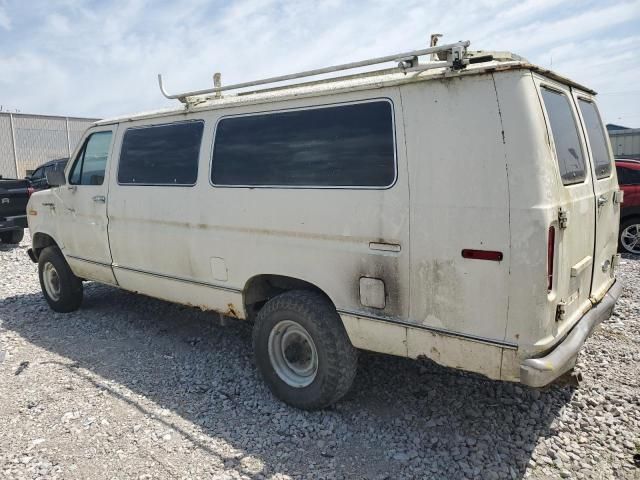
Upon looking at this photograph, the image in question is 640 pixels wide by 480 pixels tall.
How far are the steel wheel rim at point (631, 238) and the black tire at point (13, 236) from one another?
11846 millimetres

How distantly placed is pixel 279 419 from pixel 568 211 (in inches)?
92.3

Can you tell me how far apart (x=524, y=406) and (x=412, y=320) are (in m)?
1.32

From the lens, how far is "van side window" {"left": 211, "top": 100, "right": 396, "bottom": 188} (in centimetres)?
308

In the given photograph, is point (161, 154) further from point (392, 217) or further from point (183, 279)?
point (392, 217)

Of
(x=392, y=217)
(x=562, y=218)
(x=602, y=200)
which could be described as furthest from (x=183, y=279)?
(x=602, y=200)

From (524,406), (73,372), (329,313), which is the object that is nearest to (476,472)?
(524,406)

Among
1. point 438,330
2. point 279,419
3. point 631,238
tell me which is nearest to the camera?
point 438,330

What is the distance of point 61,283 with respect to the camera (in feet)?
19.1

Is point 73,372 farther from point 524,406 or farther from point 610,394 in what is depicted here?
point 610,394

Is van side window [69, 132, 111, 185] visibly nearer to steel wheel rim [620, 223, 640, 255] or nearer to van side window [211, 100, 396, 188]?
van side window [211, 100, 396, 188]

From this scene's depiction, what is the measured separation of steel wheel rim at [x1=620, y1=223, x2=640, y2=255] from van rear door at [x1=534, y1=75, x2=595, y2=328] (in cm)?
Answer: 631

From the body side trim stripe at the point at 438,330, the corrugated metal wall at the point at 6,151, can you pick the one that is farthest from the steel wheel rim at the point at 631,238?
the corrugated metal wall at the point at 6,151

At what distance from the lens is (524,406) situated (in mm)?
3582

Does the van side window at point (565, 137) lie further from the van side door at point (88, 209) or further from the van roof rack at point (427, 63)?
the van side door at point (88, 209)
